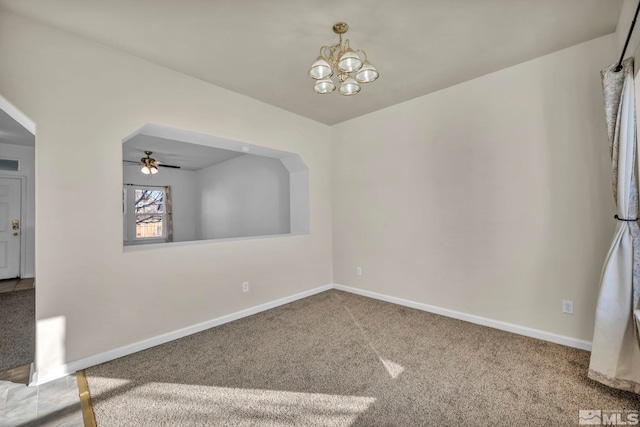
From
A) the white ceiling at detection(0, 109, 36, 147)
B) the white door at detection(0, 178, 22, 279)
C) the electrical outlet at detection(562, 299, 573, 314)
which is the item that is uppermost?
the white ceiling at detection(0, 109, 36, 147)

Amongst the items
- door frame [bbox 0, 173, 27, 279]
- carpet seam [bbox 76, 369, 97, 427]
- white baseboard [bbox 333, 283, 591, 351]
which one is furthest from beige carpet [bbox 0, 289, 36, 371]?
white baseboard [bbox 333, 283, 591, 351]

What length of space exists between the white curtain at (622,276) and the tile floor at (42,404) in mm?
3356

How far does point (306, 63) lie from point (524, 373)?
314 cm

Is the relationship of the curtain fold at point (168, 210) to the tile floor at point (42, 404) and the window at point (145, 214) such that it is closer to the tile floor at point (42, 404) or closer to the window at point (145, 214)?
the window at point (145, 214)

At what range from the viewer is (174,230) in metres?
7.69

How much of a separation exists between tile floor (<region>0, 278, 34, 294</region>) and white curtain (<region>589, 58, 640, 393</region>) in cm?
731

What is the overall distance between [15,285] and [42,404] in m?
4.60

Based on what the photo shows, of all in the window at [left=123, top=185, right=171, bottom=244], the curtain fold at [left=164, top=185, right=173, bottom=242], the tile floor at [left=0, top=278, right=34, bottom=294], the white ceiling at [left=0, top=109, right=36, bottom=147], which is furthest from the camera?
the curtain fold at [left=164, top=185, right=173, bottom=242]

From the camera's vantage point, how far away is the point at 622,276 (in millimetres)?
1920

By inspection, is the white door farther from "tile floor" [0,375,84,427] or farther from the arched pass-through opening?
"tile floor" [0,375,84,427]

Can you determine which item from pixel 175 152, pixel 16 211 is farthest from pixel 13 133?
pixel 175 152

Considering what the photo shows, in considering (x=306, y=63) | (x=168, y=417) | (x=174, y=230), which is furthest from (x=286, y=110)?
(x=174, y=230)

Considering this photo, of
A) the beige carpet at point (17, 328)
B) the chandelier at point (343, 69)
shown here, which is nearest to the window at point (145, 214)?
the beige carpet at point (17, 328)

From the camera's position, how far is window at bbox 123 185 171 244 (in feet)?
23.1
